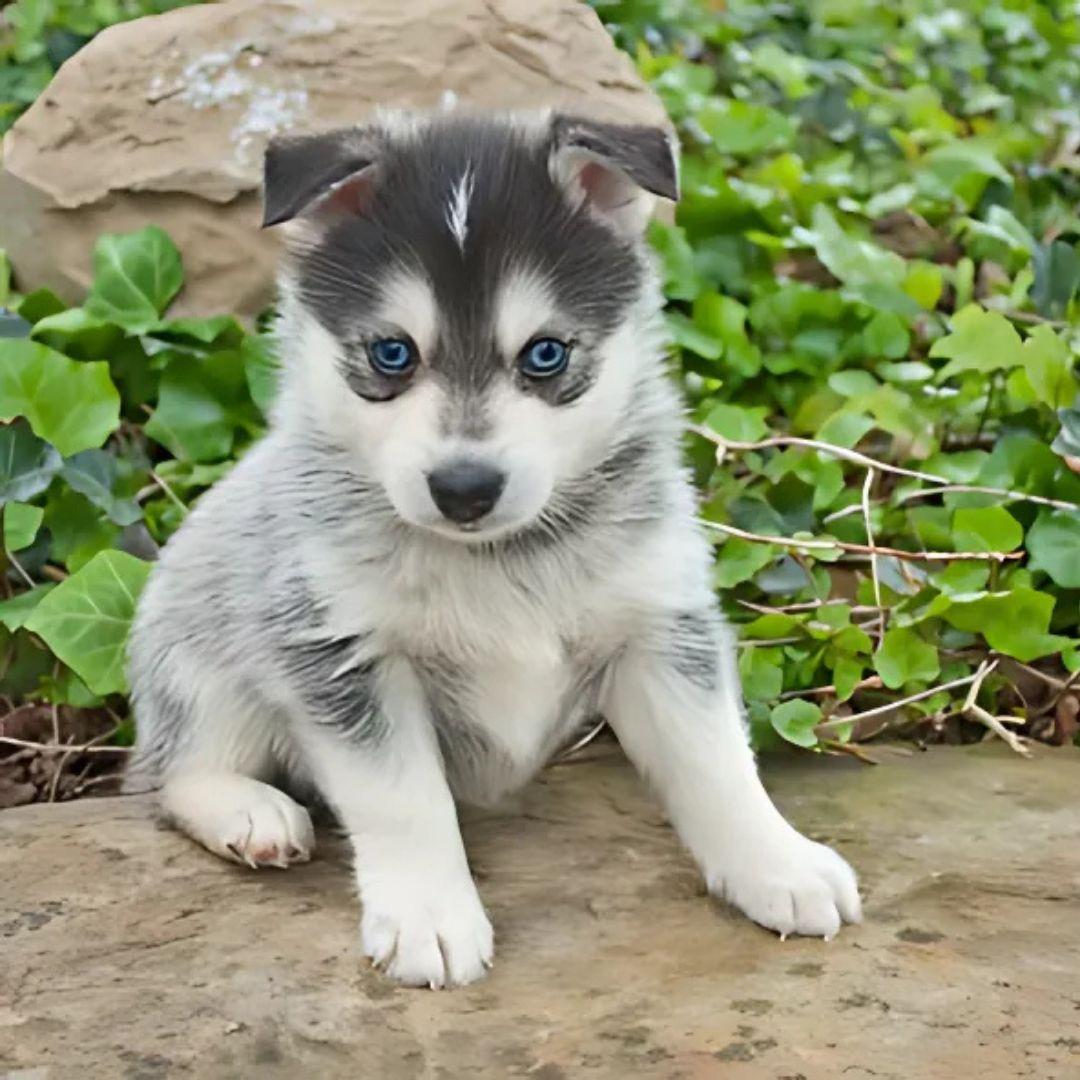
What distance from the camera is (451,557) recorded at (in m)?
2.78

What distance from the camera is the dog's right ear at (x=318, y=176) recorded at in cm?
249

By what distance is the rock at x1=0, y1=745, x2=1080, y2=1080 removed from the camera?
7.72 feet

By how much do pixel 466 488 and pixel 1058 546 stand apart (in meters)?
A: 1.97

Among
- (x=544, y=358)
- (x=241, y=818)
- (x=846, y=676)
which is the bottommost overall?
(x=846, y=676)

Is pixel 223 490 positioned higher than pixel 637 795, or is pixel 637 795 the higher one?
pixel 223 490

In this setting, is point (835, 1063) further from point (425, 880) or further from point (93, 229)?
point (93, 229)

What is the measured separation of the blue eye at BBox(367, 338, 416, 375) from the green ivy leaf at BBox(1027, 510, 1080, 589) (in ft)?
6.34

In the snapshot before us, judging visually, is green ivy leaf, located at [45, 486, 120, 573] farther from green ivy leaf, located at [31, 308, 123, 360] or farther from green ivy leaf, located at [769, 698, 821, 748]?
green ivy leaf, located at [769, 698, 821, 748]

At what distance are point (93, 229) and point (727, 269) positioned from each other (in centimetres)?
205

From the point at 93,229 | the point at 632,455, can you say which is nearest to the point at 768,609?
the point at 632,455

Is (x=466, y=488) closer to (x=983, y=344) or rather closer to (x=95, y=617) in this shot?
(x=95, y=617)

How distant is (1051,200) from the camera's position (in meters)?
6.32

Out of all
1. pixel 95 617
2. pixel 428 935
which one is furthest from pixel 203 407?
pixel 428 935

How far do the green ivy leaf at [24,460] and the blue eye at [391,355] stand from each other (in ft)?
5.26
